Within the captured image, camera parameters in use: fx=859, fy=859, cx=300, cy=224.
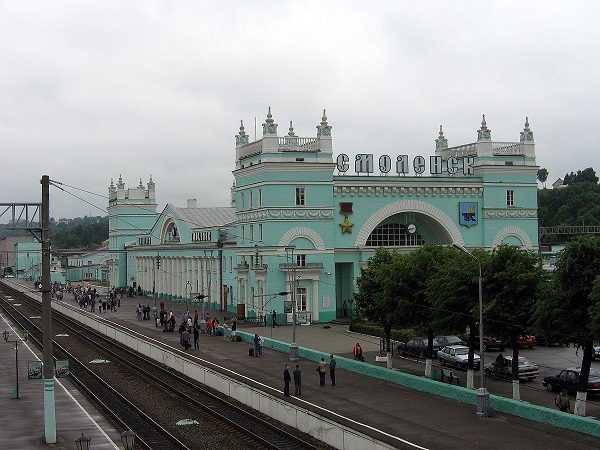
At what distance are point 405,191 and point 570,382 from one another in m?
35.3

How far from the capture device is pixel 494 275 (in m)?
36.8

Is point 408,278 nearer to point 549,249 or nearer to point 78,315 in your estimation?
point 78,315

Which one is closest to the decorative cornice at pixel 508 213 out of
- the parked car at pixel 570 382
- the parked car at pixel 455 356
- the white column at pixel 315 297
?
the white column at pixel 315 297

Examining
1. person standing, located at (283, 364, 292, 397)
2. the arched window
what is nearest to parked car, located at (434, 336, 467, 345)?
person standing, located at (283, 364, 292, 397)

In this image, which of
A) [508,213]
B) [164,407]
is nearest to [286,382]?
[164,407]

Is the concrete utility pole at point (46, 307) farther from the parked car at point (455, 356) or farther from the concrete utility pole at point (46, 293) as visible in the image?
the parked car at point (455, 356)

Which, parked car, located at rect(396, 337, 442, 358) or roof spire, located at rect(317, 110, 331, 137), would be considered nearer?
parked car, located at rect(396, 337, 442, 358)

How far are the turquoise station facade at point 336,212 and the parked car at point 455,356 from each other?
16320mm

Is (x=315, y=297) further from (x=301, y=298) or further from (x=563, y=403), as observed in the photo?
(x=563, y=403)

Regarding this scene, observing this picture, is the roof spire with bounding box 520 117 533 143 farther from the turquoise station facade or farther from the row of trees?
the row of trees

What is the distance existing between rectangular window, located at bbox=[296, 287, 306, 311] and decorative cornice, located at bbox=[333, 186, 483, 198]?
8.11 m

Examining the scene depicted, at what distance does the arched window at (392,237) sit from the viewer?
7156 cm

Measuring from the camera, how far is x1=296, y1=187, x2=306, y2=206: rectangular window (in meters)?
66.6

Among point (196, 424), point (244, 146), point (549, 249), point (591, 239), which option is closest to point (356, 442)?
point (196, 424)
